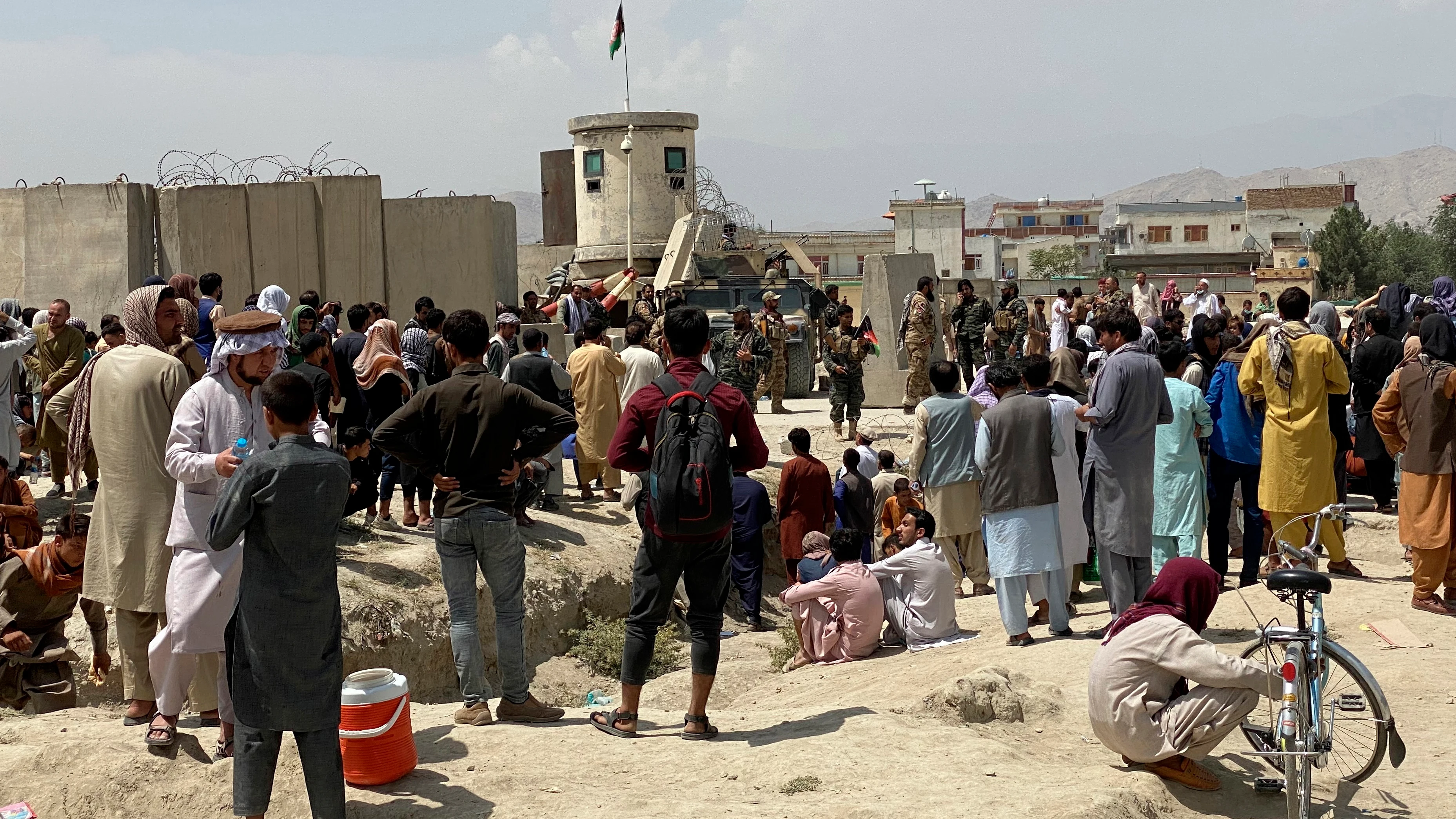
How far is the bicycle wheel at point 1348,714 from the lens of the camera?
5.10 meters

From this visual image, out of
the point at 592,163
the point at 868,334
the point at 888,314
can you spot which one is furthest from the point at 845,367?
the point at 592,163

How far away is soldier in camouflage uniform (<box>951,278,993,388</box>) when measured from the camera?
16719mm

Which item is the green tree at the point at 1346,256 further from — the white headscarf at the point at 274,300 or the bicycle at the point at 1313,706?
the bicycle at the point at 1313,706

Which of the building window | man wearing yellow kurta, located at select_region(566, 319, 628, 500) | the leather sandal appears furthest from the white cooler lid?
the building window

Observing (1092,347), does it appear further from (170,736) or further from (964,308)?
(170,736)

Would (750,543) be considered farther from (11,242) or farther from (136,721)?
Answer: (11,242)

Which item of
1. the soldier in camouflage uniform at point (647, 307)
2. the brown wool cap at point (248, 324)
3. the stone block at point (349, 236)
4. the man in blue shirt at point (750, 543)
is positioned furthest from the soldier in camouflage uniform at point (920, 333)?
the brown wool cap at point (248, 324)

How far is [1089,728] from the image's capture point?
6152 mm

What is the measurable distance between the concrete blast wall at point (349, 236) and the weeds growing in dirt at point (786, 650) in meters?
7.00

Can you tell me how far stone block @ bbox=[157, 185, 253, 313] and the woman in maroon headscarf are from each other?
36.8ft

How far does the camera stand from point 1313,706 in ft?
15.9

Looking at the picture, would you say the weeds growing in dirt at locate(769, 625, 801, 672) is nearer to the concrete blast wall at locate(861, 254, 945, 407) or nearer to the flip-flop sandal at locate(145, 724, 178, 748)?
the flip-flop sandal at locate(145, 724, 178, 748)

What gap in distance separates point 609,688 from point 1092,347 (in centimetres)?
780

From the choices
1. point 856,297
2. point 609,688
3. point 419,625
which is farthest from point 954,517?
point 856,297
